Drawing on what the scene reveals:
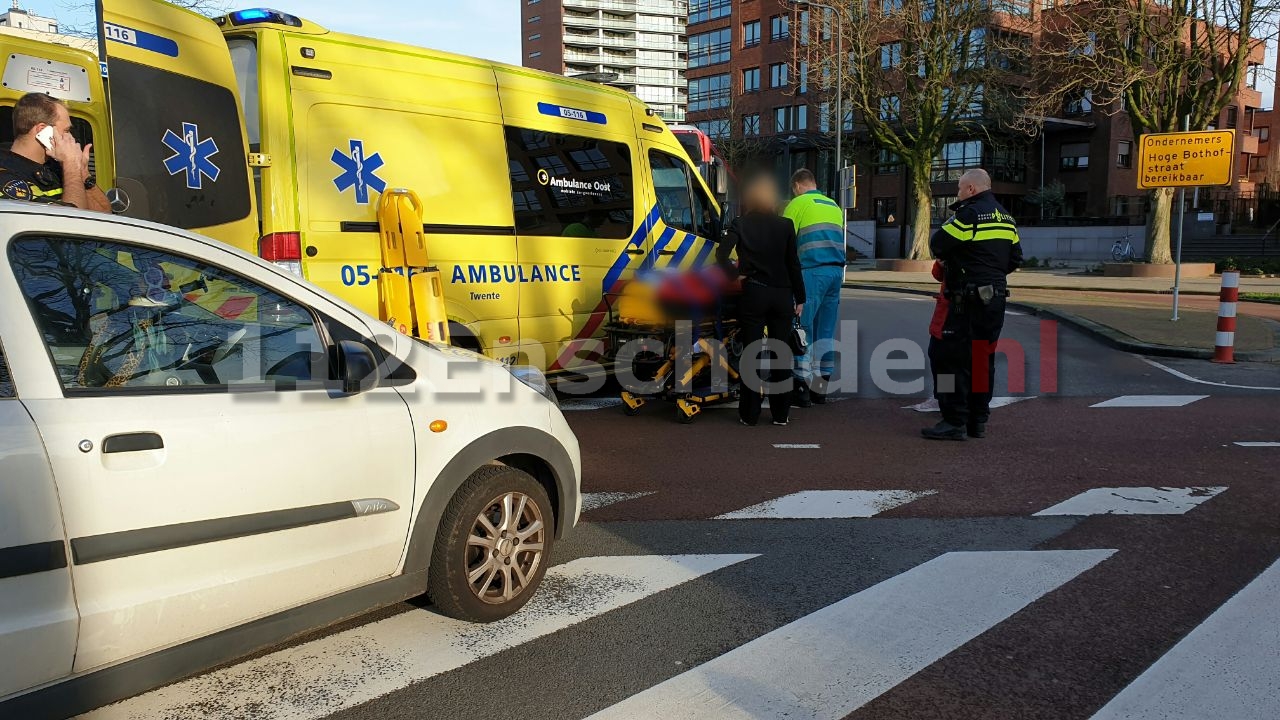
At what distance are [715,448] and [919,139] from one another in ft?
92.5

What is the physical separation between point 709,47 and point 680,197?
60.9 m

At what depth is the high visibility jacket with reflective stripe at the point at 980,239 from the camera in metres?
6.70

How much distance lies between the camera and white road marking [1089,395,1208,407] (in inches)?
330

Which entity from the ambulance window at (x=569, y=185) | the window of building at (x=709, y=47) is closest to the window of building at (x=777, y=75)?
the window of building at (x=709, y=47)

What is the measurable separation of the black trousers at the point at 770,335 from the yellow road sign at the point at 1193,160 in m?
10.4

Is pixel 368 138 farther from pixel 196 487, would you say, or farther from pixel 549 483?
pixel 196 487

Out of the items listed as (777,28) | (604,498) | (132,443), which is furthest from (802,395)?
(777,28)

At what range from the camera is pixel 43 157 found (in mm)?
5172

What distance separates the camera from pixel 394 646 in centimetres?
350

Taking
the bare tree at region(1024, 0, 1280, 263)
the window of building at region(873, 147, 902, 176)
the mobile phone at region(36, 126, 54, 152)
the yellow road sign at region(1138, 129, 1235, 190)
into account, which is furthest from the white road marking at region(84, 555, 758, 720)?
the window of building at region(873, 147, 902, 176)

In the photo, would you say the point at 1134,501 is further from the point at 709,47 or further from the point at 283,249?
the point at 709,47

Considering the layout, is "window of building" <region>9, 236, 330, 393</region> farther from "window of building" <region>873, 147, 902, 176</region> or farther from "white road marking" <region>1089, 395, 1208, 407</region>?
"window of building" <region>873, 147, 902, 176</region>

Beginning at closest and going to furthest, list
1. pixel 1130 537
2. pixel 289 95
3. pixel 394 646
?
pixel 394 646 < pixel 1130 537 < pixel 289 95

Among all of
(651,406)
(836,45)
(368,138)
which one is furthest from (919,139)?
(368,138)
